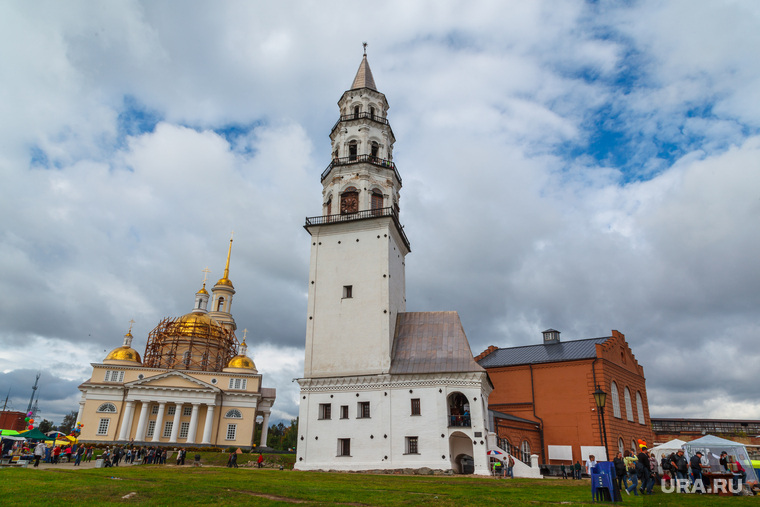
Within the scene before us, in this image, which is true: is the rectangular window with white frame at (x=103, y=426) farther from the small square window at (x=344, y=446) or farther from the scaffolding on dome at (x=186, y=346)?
the small square window at (x=344, y=446)

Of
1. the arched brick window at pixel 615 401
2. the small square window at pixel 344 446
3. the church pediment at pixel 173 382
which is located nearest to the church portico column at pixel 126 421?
the church pediment at pixel 173 382

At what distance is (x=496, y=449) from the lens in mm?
29281

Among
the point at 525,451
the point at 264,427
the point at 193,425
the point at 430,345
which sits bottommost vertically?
the point at 525,451

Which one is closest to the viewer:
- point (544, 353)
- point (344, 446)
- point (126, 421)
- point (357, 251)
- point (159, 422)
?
point (344, 446)

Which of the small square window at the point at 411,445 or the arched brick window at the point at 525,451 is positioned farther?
the arched brick window at the point at 525,451

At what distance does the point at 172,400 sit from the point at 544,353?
38044 mm

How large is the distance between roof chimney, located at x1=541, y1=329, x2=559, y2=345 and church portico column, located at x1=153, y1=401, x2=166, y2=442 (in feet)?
130

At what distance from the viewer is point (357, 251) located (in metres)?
35.9

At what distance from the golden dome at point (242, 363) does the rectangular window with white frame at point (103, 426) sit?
1319 cm

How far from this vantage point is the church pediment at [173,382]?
173ft

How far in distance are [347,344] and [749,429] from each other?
53006 millimetres

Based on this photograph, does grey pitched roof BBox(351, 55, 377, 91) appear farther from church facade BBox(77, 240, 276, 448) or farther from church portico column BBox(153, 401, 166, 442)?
church portico column BBox(153, 401, 166, 442)

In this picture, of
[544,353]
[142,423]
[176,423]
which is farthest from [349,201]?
[142,423]

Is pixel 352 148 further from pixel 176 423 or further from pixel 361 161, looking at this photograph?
pixel 176 423
